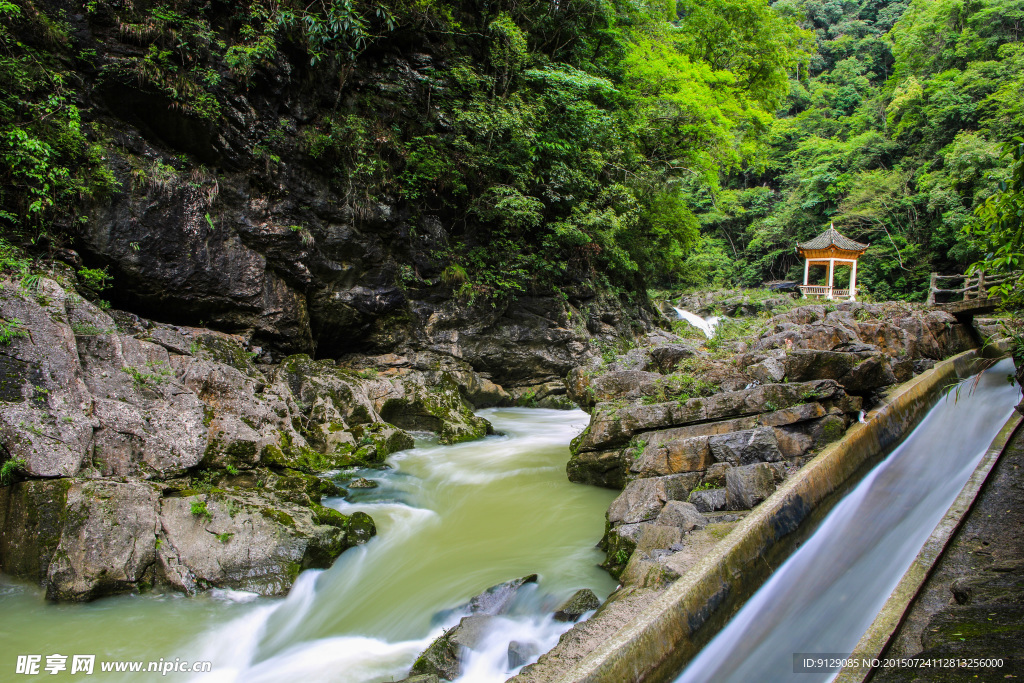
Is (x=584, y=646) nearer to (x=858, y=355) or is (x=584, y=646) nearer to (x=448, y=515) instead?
(x=448, y=515)

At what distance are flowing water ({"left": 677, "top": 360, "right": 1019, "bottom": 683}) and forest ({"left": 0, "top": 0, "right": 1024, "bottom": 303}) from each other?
2155 millimetres

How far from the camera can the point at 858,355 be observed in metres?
5.78

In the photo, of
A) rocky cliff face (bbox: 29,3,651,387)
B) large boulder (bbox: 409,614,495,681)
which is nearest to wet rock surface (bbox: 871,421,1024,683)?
large boulder (bbox: 409,614,495,681)

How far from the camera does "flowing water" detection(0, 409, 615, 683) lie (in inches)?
136

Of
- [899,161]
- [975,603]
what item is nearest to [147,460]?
[975,603]

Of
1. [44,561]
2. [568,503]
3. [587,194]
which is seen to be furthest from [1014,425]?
[587,194]

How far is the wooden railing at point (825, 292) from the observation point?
81.7 ft

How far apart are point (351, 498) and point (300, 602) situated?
1.86 metres

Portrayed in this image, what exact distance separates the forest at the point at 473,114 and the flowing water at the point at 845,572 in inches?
84.8

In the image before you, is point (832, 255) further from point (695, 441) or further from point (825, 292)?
point (695, 441)

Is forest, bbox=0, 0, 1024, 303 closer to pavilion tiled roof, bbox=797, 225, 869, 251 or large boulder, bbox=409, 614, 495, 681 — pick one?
pavilion tiled roof, bbox=797, 225, 869, 251

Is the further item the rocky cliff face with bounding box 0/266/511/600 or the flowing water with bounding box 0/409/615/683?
the rocky cliff face with bounding box 0/266/511/600

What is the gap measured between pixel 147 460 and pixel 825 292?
2859cm

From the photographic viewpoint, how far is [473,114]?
34.8 ft
